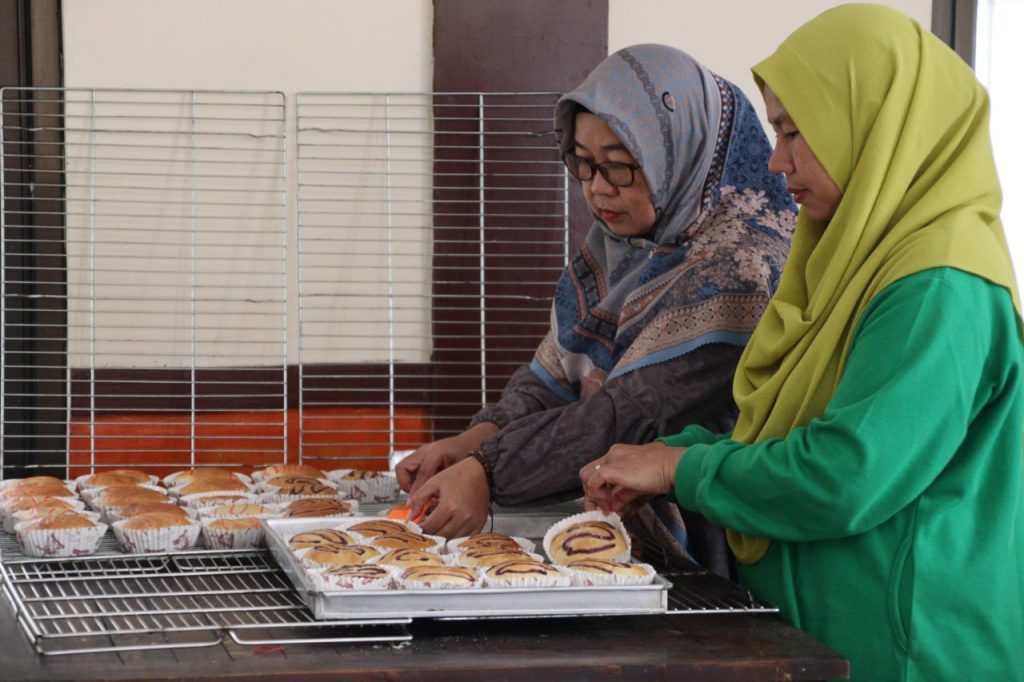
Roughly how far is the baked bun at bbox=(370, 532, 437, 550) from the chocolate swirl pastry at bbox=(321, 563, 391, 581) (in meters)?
0.16

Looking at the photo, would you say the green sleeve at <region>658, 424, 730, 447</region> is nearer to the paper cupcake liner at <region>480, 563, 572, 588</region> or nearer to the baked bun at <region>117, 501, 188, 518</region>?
the paper cupcake liner at <region>480, 563, 572, 588</region>

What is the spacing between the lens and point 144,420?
297 centimetres

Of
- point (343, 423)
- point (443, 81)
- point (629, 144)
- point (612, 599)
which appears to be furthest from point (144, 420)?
point (612, 599)

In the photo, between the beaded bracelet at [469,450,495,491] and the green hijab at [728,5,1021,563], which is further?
the beaded bracelet at [469,450,495,491]

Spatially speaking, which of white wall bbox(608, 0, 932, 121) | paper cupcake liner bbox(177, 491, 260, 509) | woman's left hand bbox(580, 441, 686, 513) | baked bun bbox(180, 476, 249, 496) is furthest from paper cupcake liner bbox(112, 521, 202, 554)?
white wall bbox(608, 0, 932, 121)

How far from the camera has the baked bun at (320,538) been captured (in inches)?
66.0

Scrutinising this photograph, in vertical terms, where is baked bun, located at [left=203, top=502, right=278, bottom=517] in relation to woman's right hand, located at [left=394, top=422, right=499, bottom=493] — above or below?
below

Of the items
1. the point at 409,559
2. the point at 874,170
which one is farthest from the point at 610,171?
the point at 409,559

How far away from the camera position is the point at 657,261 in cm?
209

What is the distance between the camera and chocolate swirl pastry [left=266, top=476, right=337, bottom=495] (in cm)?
222

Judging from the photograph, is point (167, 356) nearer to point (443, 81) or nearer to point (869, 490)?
point (443, 81)

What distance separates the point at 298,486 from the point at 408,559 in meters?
0.71

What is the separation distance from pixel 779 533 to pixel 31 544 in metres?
1.03

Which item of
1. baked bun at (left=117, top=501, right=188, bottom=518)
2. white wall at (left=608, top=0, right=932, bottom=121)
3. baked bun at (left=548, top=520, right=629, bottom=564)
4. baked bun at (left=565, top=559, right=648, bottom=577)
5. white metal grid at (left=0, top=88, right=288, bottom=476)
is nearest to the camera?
baked bun at (left=565, top=559, right=648, bottom=577)
